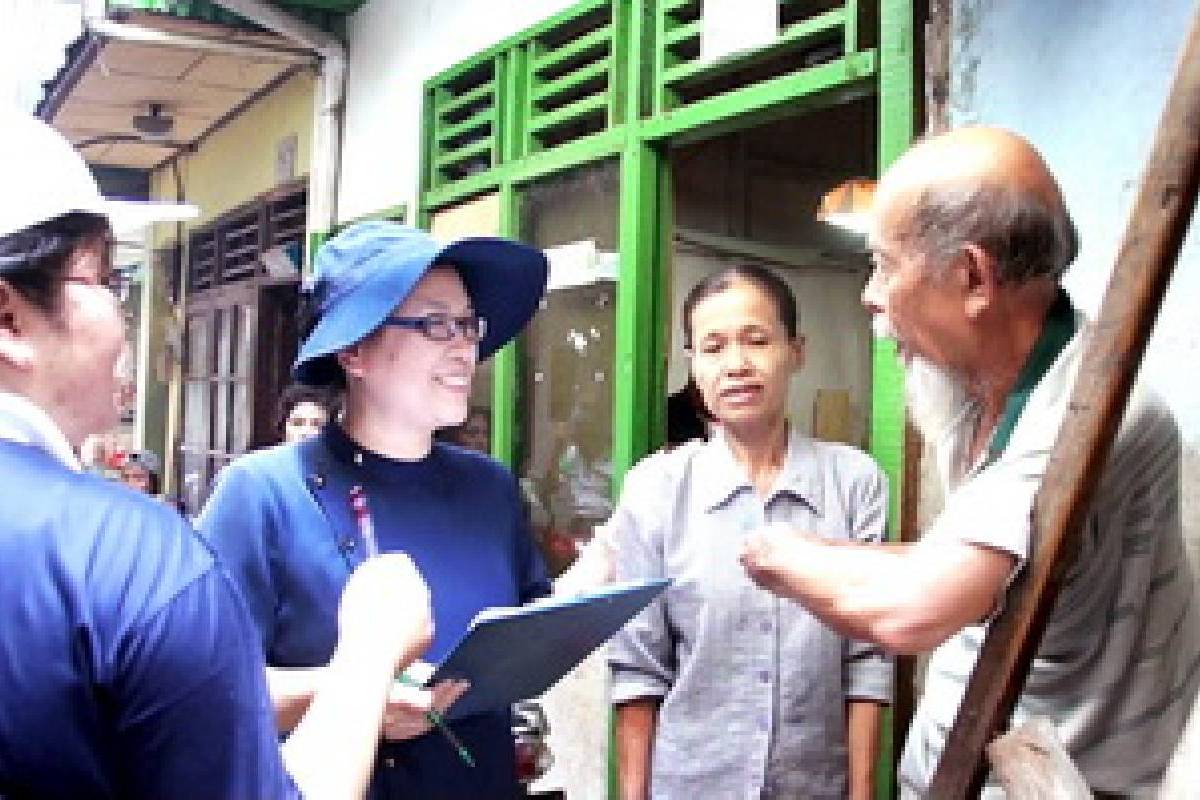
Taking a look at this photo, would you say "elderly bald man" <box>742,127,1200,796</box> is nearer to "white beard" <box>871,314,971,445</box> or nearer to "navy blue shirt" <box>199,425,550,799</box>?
"white beard" <box>871,314,971,445</box>

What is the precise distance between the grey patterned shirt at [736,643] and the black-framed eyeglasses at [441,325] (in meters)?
0.68

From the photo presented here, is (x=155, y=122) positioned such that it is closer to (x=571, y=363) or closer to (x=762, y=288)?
(x=571, y=363)

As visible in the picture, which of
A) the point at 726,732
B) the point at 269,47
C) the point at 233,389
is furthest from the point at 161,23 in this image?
the point at 726,732

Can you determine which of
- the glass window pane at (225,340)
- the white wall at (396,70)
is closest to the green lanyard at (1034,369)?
the white wall at (396,70)

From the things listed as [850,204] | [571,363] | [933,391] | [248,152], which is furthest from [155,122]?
[933,391]

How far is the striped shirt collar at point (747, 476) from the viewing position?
2.40 meters

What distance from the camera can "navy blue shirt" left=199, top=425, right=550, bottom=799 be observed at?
177 cm

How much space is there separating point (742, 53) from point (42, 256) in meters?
2.35

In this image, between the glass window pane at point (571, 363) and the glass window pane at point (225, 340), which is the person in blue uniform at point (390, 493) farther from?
the glass window pane at point (225, 340)

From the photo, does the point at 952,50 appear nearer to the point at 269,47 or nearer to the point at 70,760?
the point at 70,760

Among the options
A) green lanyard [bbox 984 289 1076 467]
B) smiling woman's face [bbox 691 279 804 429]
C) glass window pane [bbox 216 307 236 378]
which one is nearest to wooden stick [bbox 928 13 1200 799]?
green lanyard [bbox 984 289 1076 467]

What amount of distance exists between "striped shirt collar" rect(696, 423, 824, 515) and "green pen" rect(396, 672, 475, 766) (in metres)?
0.83

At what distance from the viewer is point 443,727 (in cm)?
176

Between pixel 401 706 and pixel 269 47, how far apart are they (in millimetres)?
5079
